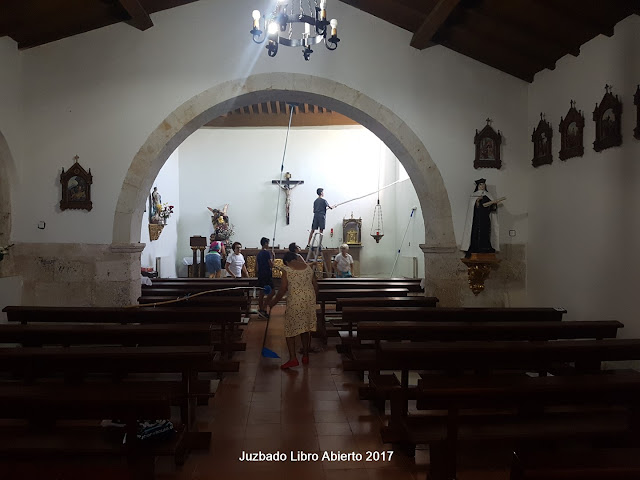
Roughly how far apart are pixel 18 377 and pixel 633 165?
238 inches

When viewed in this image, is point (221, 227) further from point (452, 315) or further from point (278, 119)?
point (452, 315)

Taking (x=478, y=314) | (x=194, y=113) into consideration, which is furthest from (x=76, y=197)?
(x=478, y=314)

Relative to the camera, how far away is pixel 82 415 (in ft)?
8.63

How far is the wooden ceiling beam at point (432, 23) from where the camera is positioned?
5907 mm

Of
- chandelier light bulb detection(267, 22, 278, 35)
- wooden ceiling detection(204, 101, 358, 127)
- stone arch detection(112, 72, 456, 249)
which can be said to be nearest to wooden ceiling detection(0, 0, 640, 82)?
stone arch detection(112, 72, 456, 249)

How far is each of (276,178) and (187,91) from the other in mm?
8230

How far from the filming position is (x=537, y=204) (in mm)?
7113

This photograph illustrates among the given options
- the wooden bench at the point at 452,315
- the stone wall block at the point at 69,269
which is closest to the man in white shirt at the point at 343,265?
the stone wall block at the point at 69,269

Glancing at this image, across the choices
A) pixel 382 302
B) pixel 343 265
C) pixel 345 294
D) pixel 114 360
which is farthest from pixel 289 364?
pixel 343 265

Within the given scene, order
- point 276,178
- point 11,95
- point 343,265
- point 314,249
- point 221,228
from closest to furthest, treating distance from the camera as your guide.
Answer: point 11,95
point 343,265
point 314,249
point 221,228
point 276,178

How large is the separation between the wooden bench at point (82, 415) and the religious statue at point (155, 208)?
9138 millimetres

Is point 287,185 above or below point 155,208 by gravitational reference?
above

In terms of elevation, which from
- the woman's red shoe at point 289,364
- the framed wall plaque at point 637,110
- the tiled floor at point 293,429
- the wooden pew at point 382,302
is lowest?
the tiled floor at point 293,429

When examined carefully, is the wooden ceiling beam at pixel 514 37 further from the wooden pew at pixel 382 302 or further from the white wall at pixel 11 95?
the white wall at pixel 11 95
